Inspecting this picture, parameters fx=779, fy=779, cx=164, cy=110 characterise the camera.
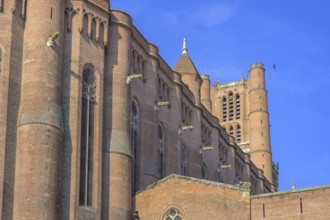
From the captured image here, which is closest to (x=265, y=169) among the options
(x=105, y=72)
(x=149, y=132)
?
(x=149, y=132)

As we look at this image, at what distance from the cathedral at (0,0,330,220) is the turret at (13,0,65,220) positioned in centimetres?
5

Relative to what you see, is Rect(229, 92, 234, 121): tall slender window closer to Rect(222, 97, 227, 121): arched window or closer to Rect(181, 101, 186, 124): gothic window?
Rect(222, 97, 227, 121): arched window

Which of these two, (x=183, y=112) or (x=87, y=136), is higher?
(x=183, y=112)

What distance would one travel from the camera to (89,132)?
4069 centimetres

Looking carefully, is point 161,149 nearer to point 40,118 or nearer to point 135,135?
point 135,135

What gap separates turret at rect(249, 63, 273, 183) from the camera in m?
84.8

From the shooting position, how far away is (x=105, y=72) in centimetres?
4325

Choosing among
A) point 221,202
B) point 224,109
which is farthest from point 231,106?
point 221,202

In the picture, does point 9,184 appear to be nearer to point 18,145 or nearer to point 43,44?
point 18,145

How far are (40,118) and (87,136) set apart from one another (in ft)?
11.8

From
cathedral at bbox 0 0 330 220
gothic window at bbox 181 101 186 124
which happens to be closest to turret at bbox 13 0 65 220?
cathedral at bbox 0 0 330 220

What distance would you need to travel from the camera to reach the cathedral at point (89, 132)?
37.0 meters

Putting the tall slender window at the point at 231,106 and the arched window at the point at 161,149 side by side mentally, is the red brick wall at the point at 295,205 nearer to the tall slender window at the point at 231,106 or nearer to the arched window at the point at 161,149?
the arched window at the point at 161,149

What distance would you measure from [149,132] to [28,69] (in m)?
11.6
